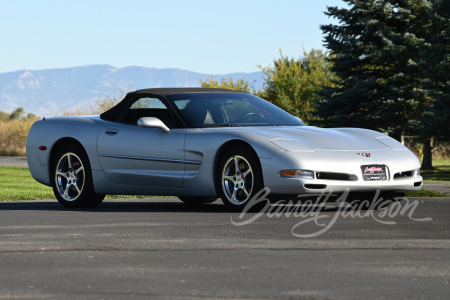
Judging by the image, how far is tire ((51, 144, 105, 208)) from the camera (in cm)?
1196

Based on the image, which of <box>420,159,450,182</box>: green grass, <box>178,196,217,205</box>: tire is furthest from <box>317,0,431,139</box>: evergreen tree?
<box>178,196,217,205</box>: tire

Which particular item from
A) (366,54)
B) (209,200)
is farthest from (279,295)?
(366,54)

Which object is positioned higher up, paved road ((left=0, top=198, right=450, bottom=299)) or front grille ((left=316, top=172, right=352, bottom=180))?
front grille ((left=316, top=172, right=352, bottom=180))

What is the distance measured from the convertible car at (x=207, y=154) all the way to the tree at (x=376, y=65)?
2790cm

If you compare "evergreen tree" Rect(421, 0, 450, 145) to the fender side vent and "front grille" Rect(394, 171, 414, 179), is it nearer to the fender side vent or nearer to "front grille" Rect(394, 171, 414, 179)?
"front grille" Rect(394, 171, 414, 179)

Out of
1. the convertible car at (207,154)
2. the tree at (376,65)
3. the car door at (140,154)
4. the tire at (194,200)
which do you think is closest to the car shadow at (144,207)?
the tire at (194,200)

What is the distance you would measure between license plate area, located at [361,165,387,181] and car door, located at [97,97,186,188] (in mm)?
2167

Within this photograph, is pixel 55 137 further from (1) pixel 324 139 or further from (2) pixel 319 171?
(2) pixel 319 171

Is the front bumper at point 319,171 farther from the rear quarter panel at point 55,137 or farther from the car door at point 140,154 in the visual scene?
the rear quarter panel at point 55,137

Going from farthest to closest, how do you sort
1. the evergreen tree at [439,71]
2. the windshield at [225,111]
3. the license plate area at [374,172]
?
1. the evergreen tree at [439,71]
2. the windshield at [225,111]
3. the license plate area at [374,172]

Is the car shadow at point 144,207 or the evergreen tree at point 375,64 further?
the evergreen tree at point 375,64

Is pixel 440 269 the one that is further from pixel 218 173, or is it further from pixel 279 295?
pixel 218 173

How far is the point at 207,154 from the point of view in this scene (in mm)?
10844

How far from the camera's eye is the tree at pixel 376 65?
3994 centimetres
